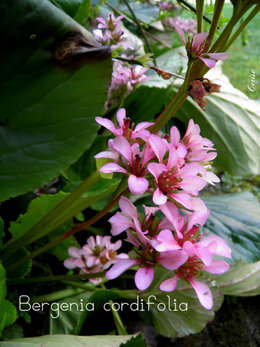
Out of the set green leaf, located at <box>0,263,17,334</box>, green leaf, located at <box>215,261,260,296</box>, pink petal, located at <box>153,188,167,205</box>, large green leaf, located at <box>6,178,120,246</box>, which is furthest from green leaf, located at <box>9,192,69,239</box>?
green leaf, located at <box>215,261,260,296</box>

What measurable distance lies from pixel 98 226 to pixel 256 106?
0.52m

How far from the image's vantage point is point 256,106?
0.88 metres

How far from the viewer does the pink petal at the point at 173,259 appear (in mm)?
304

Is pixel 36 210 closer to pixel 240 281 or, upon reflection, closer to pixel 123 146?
pixel 123 146

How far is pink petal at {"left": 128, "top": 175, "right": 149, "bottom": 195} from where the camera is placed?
29 centimetres

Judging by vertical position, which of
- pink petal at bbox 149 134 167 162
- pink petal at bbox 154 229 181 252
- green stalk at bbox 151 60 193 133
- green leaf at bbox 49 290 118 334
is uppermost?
green stalk at bbox 151 60 193 133

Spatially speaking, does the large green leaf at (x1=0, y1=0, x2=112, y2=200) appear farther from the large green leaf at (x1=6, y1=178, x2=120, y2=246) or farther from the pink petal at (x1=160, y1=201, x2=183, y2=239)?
the pink petal at (x1=160, y1=201, x2=183, y2=239)

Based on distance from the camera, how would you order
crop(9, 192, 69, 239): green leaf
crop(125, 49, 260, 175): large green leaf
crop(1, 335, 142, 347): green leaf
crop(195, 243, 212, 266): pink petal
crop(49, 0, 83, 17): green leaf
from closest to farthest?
crop(195, 243, 212, 266): pink petal
crop(1, 335, 142, 347): green leaf
crop(9, 192, 69, 239): green leaf
crop(49, 0, 83, 17): green leaf
crop(125, 49, 260, 175): large green leaf

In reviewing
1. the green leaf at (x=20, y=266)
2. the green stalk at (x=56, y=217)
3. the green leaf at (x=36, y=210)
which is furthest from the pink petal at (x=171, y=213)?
the green leaf at (x=20, y=266)

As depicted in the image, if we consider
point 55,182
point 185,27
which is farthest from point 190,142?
point 185,27

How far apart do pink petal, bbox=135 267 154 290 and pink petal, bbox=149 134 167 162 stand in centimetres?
11

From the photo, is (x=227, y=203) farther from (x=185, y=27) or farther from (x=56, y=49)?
(x=185, y=27)

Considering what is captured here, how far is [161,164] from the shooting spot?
31 centimetres

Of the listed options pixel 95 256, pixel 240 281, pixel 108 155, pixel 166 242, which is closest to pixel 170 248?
pixel 166 242
